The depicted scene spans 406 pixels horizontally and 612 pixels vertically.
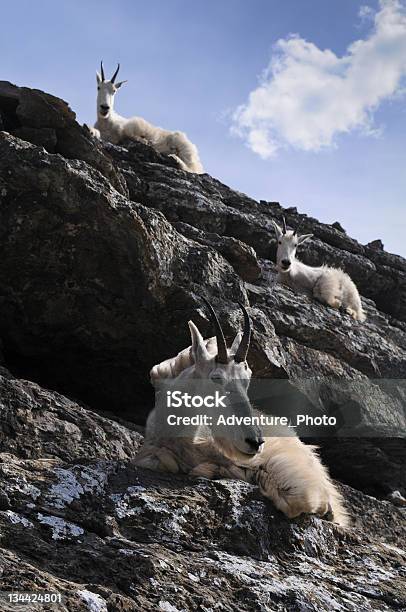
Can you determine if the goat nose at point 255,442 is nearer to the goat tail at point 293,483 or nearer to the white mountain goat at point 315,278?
the goat tail at point 293,483

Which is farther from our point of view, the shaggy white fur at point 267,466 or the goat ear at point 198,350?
the goat ear at point 198,350

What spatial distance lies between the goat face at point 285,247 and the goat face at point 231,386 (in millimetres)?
8974

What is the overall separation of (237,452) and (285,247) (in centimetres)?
1066

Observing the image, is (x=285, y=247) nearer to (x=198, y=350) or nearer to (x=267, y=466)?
(x=198, y=350)

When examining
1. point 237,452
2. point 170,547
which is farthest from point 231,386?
point 170,547

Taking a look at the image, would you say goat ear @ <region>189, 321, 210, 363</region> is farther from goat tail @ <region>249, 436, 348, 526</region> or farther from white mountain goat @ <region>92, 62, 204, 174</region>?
white mountain goat @ <region>92, 62, 204, 174</region>

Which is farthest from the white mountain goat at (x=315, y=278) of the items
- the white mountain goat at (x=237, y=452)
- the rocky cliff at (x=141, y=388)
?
the white mountain goat at (x=237, y=452)

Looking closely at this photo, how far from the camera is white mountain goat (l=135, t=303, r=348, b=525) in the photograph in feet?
15.3

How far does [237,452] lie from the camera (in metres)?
5.04

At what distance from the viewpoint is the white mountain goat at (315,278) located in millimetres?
13914

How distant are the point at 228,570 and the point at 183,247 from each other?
17.5ft

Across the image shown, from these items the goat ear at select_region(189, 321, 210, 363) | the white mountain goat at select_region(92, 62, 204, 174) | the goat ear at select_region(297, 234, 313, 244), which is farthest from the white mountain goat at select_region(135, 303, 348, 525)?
the white mountain goat at select_region(92, 62, 204, 174)

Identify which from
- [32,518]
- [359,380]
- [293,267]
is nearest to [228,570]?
[32,518]

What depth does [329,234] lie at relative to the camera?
17781 millimetres
